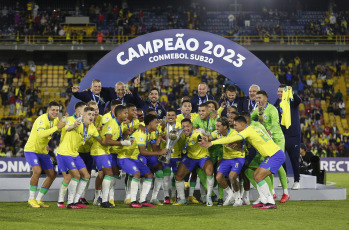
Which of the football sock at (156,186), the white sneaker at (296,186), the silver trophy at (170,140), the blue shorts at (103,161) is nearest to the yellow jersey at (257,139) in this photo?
the silver trophy at (170,140)

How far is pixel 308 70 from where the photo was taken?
31.6m

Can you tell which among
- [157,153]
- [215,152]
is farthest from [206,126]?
[157,153]

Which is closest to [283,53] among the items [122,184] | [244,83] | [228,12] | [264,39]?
[264,39]

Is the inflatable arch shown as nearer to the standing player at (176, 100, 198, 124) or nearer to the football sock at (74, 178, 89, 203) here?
the standing player at (176, 100, 198, 124)

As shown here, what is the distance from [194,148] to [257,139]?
140 centimetres

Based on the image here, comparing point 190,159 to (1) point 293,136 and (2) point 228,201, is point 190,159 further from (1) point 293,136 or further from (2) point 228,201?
(1) point 293,136

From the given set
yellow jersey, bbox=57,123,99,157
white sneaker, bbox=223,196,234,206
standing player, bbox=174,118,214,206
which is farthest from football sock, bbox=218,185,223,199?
yellow jersey, bbox=57,123,99,157

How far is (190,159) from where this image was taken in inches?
430

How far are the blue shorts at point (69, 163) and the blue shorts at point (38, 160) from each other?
0.49m

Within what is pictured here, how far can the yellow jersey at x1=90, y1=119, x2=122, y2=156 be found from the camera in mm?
10305

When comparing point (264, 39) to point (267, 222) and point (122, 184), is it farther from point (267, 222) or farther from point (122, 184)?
point (267, 222)

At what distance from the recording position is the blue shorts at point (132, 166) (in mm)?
10359

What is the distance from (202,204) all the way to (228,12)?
82.5 feet

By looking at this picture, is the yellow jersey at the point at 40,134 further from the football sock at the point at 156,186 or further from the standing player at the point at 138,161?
the football sock at the point at 156,186
